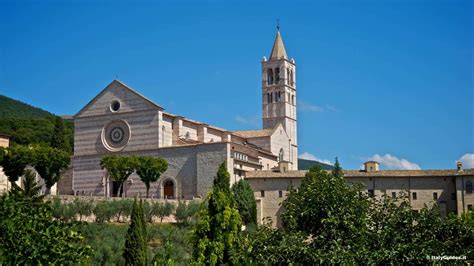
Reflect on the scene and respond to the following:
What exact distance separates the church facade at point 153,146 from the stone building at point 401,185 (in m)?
2.66

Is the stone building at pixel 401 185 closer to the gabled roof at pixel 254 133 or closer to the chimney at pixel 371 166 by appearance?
the chimney at pixel 371 166

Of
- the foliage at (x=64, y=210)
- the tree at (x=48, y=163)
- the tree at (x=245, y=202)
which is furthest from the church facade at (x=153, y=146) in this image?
the foliage at (x=64, y=210)

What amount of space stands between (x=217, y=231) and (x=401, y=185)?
1288 inches

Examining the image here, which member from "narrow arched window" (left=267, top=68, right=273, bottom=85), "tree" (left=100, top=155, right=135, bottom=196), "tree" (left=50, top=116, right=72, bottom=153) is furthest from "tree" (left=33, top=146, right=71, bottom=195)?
"narrow arched window" (left=267, top=68, right=273, bottom=85)

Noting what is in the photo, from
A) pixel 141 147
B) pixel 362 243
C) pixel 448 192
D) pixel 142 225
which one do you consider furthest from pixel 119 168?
pixel 362 243

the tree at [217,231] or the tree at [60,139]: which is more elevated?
the tree at [60,139]

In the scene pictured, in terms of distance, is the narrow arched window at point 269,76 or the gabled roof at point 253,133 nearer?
the gabled roof at point 253,133

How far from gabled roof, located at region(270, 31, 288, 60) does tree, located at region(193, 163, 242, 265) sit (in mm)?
59328

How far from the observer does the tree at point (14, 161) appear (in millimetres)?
49631

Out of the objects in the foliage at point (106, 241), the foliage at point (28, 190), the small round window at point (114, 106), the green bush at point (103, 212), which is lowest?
the foliage at point (106, 241)

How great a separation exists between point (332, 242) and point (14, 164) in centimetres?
3353

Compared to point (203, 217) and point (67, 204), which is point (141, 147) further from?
point (203, 217)

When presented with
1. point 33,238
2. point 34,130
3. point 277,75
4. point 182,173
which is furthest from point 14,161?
point 34,130

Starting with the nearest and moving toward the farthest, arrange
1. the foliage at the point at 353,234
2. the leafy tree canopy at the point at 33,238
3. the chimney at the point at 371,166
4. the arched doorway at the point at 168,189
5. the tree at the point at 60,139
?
the leafy tree canopy at the point at 33,238 → the foliage at the point at 353,234 → the chimney at the point at 371,166 → the arched doorway at the point at 168,189 → the tree at the point at 60,139
